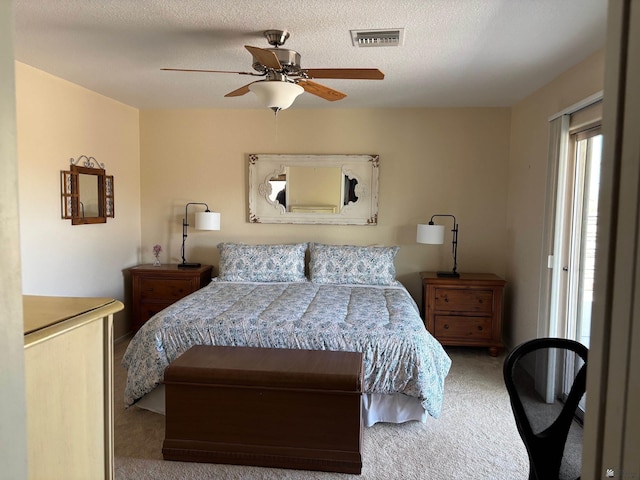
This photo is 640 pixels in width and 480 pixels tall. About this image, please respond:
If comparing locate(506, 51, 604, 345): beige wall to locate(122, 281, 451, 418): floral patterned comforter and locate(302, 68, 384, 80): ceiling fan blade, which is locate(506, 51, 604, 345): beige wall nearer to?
locate(122, 281, 451, 418): floral patterned comforter

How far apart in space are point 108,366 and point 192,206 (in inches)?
144

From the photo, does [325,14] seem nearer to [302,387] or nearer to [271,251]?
[302,387]

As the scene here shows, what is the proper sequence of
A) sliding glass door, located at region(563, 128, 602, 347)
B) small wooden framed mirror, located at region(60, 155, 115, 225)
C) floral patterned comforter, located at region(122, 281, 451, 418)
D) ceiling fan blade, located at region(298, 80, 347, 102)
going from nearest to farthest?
floral patterned comforter, located at region(122, 281, 451, 418) → ceiling fan blade, located at region(298, 80, 347, 102) → sliding glass door, located at region(563, 128, 602, 347) → small wooden framed mirror, located at region(60, 155, 115, 225)

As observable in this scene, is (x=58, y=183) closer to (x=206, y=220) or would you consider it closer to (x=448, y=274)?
(x=206, y=220)

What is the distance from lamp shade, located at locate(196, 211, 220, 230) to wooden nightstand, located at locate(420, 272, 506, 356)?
2.17 m

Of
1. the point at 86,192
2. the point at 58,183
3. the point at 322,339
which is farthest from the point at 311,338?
the point at 86,192

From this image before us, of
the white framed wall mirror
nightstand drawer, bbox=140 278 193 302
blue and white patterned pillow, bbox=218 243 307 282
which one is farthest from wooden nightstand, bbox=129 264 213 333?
the white framed wall mirror

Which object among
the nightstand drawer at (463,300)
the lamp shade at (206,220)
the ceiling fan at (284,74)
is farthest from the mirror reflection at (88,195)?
the nightstand drawer at (463,300)

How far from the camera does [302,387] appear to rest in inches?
90.8

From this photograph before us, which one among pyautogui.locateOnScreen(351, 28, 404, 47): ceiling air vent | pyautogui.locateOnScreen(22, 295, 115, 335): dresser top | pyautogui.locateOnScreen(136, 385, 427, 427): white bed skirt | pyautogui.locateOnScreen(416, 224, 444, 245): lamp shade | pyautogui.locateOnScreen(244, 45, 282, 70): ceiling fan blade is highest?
pyautogui.locateOnScreen(351, 28, 404, 47): ceiling air vent

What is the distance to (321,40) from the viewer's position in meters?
2.66

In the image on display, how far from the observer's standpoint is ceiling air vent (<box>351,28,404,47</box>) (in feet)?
8.25

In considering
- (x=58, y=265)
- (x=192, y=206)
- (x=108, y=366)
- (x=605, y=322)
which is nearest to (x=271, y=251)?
(x=192, y=206)

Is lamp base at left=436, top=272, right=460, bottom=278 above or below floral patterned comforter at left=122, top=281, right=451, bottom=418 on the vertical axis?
above
